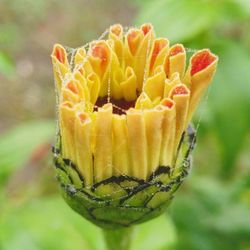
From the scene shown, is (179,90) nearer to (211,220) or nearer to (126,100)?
(126,100)

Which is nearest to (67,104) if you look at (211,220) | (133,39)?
(133,39)

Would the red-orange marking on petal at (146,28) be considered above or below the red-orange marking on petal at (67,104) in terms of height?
above

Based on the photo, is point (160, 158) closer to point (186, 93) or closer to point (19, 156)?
point (186, 93)

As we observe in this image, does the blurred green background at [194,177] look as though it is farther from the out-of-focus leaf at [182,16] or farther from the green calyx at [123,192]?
the green calyx at [123,192]

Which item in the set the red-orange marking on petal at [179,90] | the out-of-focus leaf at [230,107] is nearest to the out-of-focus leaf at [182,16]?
the out-of-focus leaf at [230,107]

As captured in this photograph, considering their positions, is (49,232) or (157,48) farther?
(49,232)

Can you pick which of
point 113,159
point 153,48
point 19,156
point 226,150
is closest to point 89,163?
point 113,159
